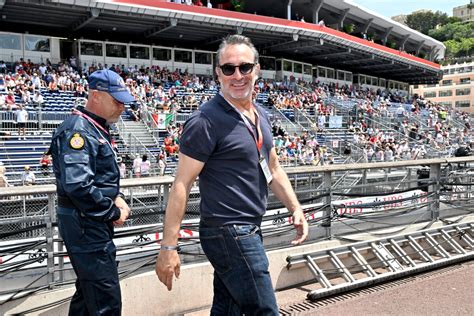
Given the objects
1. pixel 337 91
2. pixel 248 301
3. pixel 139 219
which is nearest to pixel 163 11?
pixel 337 91

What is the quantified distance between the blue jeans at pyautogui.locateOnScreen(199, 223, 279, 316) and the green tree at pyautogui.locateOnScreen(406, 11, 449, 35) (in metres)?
161

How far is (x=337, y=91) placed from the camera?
3347cm

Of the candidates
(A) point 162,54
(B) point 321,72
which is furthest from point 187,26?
(B) point 321,72

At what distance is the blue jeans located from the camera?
2350 millimetres

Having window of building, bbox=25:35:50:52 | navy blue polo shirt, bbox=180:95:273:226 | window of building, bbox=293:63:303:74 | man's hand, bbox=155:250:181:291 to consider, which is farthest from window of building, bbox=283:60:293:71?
man's hand, bbox=155:250:181:291

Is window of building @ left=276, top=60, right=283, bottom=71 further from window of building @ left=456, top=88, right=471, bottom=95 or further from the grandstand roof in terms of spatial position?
window of building @ left=456, top=88, right=471, bottom=95

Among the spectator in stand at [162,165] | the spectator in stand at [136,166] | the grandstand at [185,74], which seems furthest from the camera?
the grandstand at [185,74]

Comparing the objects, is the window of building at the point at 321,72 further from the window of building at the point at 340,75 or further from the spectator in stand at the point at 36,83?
the spectator in stand at the point at 36,83

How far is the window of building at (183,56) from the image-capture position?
92.7 ft

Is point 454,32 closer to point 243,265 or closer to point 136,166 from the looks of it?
point 136,166

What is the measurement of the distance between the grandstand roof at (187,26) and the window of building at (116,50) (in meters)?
0.58

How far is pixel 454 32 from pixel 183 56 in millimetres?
127683

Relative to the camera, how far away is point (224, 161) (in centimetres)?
239

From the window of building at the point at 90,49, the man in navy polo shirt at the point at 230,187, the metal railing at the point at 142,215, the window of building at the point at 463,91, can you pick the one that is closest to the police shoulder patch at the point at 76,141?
the man in navy polo shirt at the point at 230,187
